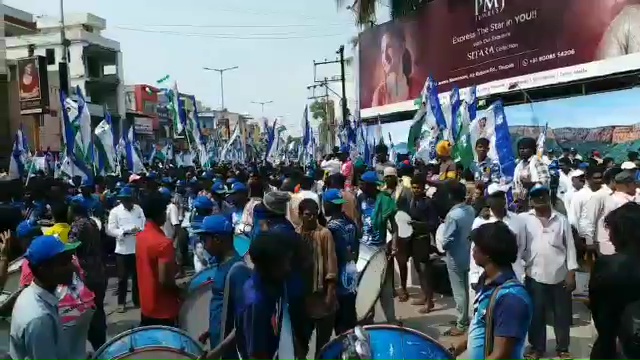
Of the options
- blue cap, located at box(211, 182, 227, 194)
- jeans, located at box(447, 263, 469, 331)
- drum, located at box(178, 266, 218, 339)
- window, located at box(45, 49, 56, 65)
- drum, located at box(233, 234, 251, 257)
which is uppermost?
window, located at box(45, 49, 56, 65)

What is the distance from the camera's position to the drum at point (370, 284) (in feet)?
19.2

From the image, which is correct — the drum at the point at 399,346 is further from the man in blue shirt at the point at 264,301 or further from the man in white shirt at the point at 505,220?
the man in white shirt at the point at 505,220

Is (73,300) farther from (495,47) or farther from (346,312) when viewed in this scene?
(495,47)

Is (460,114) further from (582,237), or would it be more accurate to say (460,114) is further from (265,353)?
(265,353)

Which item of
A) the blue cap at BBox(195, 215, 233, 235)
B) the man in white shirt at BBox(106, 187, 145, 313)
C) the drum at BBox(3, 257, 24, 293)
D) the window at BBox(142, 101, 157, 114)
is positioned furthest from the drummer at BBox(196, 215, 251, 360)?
the window at BBox(142, 101, 157, 114)

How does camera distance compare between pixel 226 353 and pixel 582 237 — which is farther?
pixel 582 237

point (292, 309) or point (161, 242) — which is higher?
point (161, 242)

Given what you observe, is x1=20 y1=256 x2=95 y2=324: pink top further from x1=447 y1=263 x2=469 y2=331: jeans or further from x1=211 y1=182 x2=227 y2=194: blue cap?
x1=211 y1=182 x2=227 y2=194: blue cap

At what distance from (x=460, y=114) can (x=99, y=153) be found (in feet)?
28.3

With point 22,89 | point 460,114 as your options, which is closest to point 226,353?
point 460,114

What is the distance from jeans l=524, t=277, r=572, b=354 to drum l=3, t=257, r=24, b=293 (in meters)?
4.40

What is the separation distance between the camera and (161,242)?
4.63 meters

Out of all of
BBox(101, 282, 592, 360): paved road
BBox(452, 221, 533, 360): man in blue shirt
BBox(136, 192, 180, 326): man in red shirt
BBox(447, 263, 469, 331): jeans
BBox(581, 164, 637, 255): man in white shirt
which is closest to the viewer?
BBox(452, 221, 533, 360): man in blue shirt

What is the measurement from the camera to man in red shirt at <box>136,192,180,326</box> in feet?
15.0
